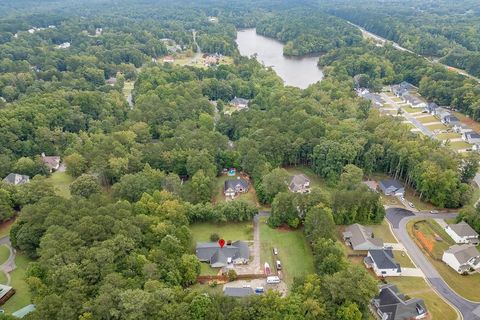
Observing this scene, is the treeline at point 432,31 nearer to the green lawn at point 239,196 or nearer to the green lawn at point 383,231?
the green lawn at point 383,231

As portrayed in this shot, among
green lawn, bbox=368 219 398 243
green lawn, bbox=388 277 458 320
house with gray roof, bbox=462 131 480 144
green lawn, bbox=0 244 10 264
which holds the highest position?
house with gray roof, bbox=462 131 480 144

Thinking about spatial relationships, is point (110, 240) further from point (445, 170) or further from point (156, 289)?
point (445, 170)

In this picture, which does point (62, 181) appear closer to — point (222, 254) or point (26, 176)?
point (26, 176)

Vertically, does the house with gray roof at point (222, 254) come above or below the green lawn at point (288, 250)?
above

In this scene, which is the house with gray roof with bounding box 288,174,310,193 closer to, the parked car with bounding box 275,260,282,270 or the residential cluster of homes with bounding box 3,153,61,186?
the parked car with bounding box 275,260,282,270

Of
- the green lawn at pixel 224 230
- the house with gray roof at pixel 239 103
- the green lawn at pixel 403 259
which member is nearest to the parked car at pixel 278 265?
the green lawn at pixel 224 230

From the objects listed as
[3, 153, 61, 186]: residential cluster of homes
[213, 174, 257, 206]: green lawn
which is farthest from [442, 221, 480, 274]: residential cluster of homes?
[3, 153, 61, 186]: residential cluster of homes

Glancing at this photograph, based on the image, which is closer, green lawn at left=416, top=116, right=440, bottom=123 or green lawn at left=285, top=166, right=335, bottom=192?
green lawn at left=285, top=166, right=335, bottom=192
